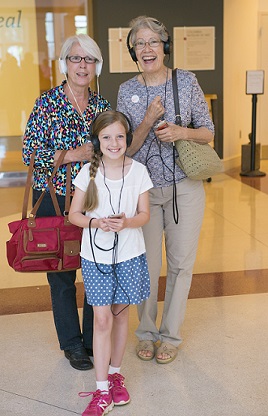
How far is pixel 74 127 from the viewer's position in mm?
3117

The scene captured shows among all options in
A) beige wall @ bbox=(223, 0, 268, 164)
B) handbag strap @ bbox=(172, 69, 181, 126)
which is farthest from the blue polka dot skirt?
beige wall @ bbox=(223, 0, 268, 164)

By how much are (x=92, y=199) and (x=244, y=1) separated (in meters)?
7.75

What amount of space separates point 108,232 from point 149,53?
920 millimetres

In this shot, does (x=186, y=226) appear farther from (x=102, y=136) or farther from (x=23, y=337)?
Result: (x=23, y=337)

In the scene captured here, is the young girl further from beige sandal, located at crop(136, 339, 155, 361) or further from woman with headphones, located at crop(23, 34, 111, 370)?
beige sandal, located at crop(136, 339, 155, 361)

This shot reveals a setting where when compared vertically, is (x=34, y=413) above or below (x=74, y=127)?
below

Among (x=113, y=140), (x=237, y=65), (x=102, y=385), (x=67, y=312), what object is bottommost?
(x=102, y=385)

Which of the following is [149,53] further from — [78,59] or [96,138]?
[96,138]

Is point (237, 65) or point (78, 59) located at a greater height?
point (237, 65)

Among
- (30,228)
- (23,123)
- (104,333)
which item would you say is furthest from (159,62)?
(23,123)

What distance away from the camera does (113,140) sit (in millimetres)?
2727

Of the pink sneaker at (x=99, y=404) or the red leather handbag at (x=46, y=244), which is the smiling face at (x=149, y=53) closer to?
the red leather handbag at (x=46, y=244)

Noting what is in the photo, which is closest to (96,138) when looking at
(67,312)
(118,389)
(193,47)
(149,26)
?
(149,26)

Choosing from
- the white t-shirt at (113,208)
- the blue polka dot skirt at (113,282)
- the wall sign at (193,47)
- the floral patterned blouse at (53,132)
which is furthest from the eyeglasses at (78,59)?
the wall sign at (193,47)
